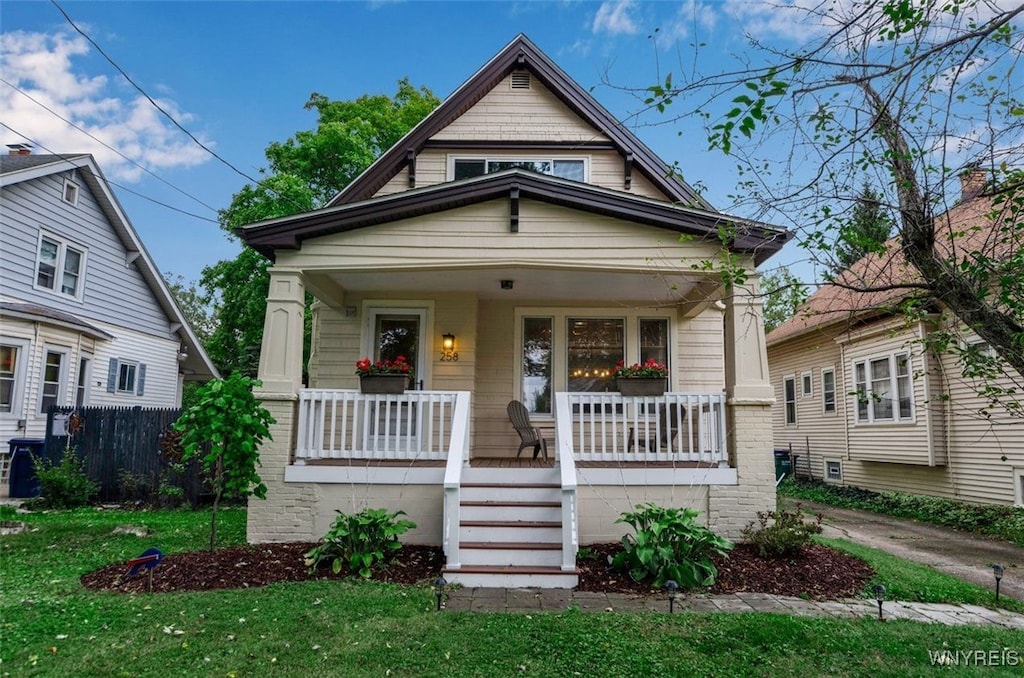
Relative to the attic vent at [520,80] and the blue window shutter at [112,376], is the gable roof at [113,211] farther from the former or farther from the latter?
the attic vent at [520,80]

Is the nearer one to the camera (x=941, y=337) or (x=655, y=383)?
(x=941, y=337)

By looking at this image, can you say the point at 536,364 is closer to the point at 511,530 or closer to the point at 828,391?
the point at 511,530

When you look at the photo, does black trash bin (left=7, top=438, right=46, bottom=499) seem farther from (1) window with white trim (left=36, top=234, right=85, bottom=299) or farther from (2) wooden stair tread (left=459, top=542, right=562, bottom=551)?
(2) wooden stair tread (left=459, top=542, right=562, bottom=551)

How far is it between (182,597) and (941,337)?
5.78 m

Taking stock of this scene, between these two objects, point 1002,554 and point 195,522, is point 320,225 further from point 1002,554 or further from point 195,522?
point 1002,554

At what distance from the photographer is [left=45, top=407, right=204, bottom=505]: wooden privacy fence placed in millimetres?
9430

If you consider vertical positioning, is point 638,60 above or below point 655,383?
above

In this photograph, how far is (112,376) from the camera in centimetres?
1343

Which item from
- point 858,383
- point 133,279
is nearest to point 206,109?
point 133,279

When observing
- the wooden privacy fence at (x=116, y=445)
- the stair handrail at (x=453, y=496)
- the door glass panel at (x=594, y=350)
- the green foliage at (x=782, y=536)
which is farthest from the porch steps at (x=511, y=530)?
→ the wooden privacy fence at (x=116, y=445)

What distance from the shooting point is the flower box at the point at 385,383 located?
662 cm

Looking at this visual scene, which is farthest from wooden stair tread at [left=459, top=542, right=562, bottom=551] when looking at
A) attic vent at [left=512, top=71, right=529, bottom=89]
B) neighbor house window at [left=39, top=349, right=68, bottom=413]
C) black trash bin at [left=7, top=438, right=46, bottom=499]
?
neighbor house window at [left=39, top=349, right=68, bottom=413]

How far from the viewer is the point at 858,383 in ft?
41.2

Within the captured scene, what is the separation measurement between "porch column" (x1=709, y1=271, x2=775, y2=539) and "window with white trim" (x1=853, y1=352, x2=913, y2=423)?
18.4 feet
